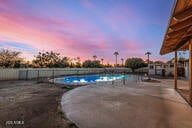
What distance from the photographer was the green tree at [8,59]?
20.8m

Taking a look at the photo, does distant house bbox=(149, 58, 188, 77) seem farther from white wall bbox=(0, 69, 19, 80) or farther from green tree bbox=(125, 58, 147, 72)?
white wall bbox=(0, 69, 19, 80)

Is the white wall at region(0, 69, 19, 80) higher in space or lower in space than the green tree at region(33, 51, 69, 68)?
lower

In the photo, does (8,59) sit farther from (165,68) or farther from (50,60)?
(165,68)

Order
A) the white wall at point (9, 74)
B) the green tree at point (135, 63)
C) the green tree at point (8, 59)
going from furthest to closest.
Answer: the green tree at point (135, 63)
the green tree at point (8, 59)
the white wall at point (9, 74)

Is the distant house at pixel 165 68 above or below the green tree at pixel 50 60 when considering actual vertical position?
below

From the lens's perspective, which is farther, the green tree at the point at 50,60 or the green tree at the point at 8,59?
the green tree at the point at 50,60

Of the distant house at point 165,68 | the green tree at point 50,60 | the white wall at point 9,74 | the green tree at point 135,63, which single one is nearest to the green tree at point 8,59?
the green tree at point 50,60

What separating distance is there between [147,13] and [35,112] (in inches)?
491

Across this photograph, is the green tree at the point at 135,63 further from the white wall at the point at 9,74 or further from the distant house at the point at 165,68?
the white wall at the point at 9,74

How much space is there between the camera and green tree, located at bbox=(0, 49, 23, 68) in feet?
68.4

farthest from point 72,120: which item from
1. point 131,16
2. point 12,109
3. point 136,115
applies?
point 131,16

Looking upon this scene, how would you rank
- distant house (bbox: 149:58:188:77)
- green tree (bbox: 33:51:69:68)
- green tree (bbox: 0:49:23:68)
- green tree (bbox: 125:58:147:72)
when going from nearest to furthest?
distant house (bbox: 149:58:188:77)
green tree (bbox: 0:49:23:68)
green tree (bbox: 33:51:69:68)
green tree (bbox: 125:58:147:72)

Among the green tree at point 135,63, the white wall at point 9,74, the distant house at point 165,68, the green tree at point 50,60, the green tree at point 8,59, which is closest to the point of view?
the white wall at point 9,74

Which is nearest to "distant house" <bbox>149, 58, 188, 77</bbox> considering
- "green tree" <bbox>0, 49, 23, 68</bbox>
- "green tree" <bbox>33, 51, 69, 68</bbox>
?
"green tree" <bbox>33, 51, 69, 68</bbox>
